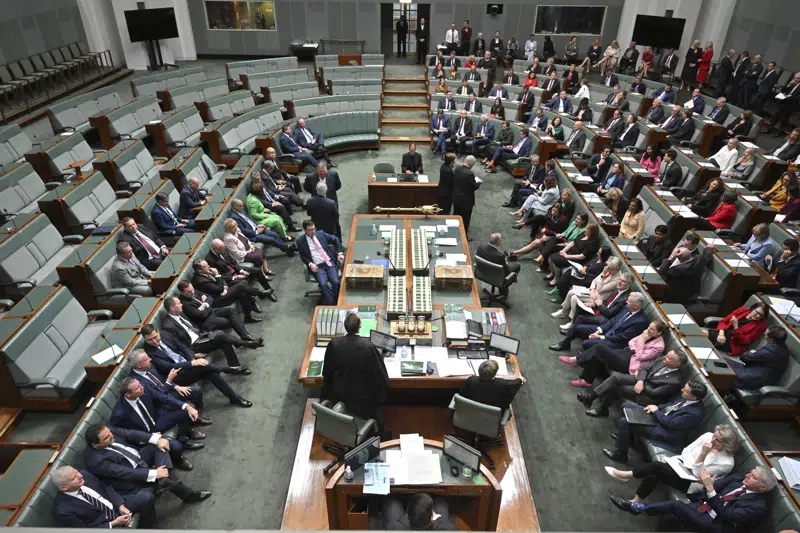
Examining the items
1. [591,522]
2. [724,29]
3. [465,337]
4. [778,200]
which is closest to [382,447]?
[465,337]

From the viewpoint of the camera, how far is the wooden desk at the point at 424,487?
3799mm

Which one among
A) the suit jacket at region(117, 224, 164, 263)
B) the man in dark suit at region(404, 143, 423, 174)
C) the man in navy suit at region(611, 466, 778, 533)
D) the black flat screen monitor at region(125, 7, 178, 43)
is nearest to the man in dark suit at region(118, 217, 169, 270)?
the suit jacket at region(117, 224, 164, 263)

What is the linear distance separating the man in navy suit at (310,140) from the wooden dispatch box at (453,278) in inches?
240

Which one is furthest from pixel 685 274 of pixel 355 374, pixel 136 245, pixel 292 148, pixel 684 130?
pixel 292 148

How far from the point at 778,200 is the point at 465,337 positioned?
6376 millimetres

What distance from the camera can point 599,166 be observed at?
30.4ft

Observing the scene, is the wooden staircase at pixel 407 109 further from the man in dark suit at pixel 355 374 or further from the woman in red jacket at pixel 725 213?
the man in dark suit at pixel 355 374

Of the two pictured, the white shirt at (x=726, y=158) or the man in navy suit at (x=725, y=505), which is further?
the white shirt at (x=726, y=158)

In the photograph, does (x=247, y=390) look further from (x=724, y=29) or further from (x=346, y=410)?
(x=724, y=29)

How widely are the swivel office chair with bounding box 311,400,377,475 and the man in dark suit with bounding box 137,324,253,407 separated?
1.36 m

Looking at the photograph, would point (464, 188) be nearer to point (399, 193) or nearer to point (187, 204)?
point (399, 193)

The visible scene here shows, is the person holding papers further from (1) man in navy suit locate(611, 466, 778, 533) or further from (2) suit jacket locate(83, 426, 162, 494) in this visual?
(2) suit jacket locate(83, 426, 162, 494)

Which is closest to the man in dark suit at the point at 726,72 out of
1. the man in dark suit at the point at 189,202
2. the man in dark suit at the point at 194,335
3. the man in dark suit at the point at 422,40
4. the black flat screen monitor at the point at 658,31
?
the black flat screen monitor at the point at 658,31

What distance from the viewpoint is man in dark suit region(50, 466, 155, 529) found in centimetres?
339
